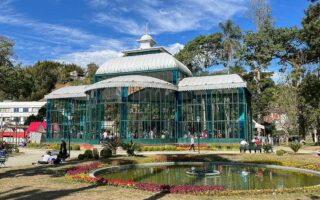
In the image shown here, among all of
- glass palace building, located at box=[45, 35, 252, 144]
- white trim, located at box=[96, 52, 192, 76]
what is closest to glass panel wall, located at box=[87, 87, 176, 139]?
glass palace building, located at box=[45, 35, 252, 144]

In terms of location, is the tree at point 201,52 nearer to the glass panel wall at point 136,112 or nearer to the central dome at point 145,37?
the central dome at point 145,37

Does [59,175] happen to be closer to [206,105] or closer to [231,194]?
[231,194]

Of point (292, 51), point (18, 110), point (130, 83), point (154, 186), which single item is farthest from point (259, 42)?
point (18, 110)

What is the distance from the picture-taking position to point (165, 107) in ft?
124

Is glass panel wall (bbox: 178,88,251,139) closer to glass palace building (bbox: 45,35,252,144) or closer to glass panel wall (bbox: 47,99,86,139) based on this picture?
glass palace building (bbox: 45,35,252,144)

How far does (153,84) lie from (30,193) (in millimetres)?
25978

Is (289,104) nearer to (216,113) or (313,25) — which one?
(216,113)

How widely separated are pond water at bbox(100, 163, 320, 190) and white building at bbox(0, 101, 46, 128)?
2740 inches

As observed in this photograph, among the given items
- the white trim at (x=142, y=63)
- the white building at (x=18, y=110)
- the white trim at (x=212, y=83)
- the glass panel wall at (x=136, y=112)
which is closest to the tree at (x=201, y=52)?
Answer: the white trim at (x=142, y=63)

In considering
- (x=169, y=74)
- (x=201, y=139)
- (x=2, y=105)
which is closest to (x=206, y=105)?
(x=201, y=139)

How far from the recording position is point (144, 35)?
4978 centimetres

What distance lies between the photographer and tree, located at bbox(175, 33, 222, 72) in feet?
221

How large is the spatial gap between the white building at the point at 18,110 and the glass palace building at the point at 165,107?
44.8 metres

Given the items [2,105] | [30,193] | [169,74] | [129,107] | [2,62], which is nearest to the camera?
[30,193]
